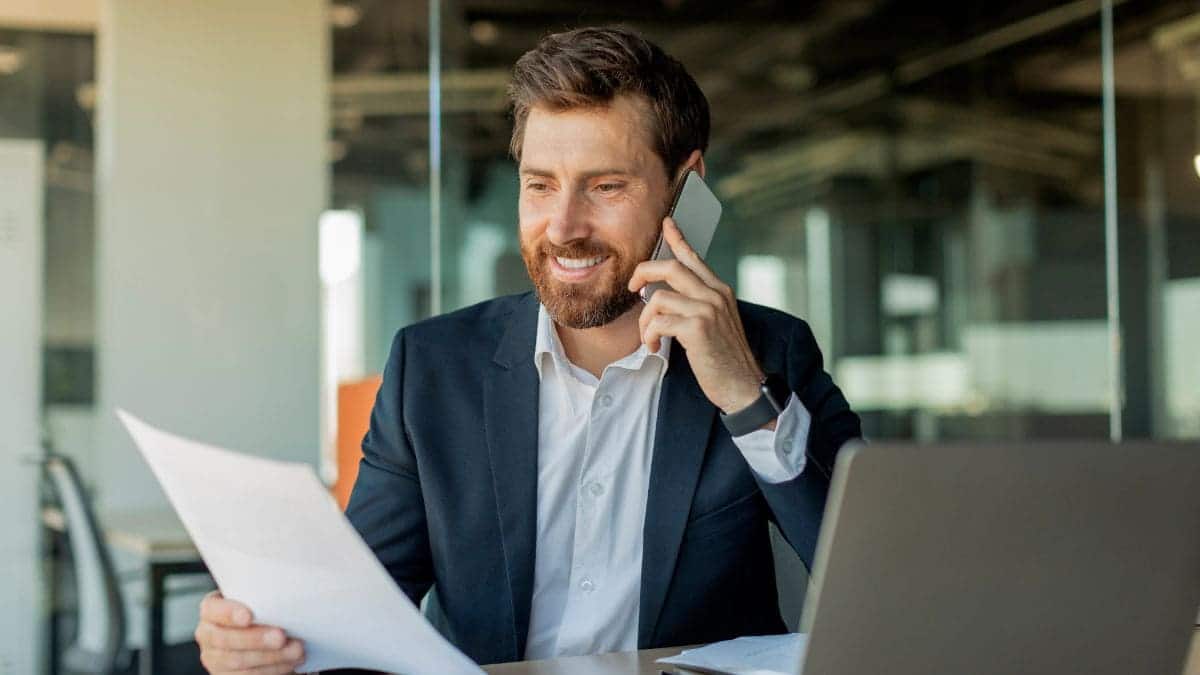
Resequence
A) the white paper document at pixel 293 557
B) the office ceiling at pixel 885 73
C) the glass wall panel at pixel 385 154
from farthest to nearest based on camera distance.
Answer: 1. the office ceiling at pixel 885 73
2. the glass wall panel at pixel 385 154
3. the white paper document at pixel 293 557

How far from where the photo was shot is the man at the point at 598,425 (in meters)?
1.72

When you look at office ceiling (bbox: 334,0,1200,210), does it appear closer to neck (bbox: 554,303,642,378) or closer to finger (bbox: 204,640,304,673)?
neck (bbox: 554,303,642,378)

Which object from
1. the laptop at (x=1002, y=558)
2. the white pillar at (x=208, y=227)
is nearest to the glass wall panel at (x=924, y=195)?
the white pillar at (x=208, y=227)

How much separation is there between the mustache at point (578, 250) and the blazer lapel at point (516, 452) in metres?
0.12

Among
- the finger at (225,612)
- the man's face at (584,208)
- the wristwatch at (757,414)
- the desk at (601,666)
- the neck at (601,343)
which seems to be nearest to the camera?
the finger at (225,612)

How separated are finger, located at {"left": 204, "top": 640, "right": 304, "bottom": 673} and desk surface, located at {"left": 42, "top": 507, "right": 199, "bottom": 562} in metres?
2.23

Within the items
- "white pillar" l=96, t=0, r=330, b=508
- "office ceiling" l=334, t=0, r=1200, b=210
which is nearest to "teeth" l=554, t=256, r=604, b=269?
"white pillar" l=96, t=0, r=330, b=508

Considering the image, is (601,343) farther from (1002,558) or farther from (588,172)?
(1002,558)

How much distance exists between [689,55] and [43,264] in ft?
13.6

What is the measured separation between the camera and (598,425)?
189 cm

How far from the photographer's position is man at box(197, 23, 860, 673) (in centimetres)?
172

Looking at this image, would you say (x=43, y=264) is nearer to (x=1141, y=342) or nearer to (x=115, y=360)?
(x=115, y=360)

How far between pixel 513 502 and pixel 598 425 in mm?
179

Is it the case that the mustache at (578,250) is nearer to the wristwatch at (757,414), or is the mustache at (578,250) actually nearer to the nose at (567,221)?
the nose at (567,221)
